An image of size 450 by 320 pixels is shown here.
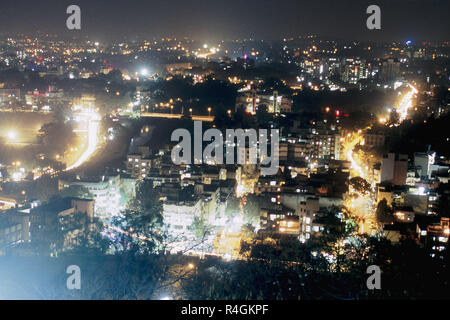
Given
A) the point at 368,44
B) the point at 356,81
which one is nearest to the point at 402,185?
the point at 356,81

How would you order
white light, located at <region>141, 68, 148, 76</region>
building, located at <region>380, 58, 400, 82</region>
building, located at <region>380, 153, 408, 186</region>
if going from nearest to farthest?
building, located at <region>380, 153, 408, 186</region> < building, located at <region>380, 58, 400, 82</region> < white light, located at <region>141, 68, 148, 76</region>

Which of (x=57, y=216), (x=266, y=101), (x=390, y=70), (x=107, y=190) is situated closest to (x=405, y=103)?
(x=390, y=70)

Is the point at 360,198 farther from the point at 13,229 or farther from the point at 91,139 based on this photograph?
the point at 91,139

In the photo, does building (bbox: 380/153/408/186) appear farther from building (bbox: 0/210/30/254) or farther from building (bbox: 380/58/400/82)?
building (bbox: 380/58/400/82)

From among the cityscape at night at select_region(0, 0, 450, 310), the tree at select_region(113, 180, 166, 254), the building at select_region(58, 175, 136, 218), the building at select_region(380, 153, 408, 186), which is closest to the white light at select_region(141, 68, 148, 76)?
the cityscape at night at select_region(0, 0, 450, 310)

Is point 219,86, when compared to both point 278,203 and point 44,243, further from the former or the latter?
point 44,243

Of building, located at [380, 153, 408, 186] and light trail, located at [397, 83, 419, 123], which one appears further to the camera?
light trail, located at [397, 83, 419, 123]

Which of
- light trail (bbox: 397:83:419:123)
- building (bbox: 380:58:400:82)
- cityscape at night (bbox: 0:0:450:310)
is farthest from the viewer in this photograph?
building (bbox: 380:58:400:82)

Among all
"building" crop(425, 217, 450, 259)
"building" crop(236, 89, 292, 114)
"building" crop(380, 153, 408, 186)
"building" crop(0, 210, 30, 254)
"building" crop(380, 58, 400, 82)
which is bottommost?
"building" crop(0, 210, 30, 254)

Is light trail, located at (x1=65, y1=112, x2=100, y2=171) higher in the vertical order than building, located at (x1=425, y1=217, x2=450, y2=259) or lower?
higher
